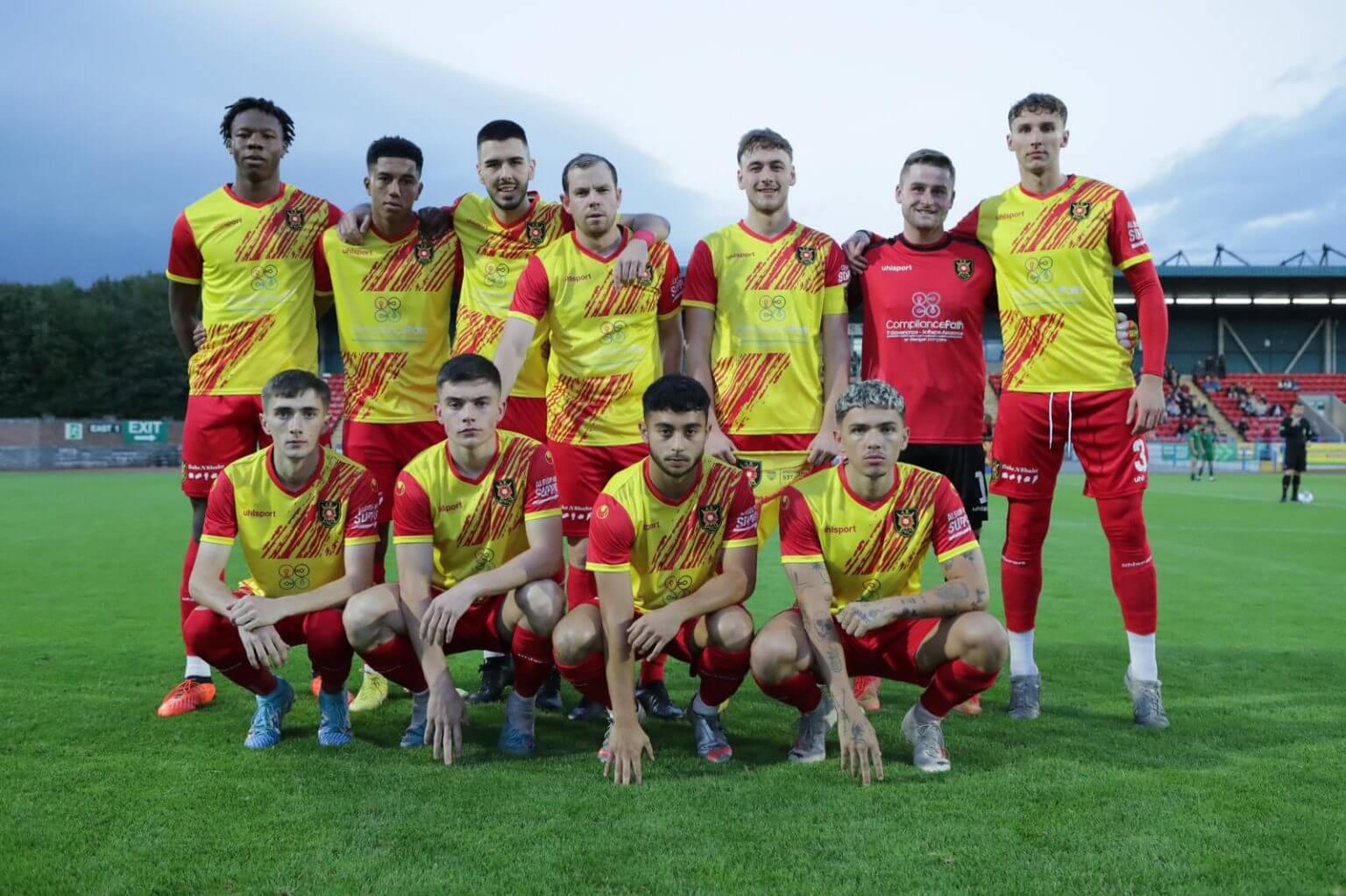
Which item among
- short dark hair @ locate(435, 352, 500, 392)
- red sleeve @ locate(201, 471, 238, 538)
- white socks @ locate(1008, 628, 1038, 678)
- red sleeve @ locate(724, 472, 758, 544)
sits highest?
short dark hair @ locate(435, 352, 500, 392)

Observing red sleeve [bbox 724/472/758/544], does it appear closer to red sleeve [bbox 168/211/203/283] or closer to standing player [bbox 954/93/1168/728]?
standing player [bbox 954/93/1168/728]

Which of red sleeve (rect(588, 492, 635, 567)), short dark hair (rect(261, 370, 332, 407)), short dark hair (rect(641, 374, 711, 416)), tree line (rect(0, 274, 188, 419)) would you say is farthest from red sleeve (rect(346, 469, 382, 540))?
tree line (rect(0, 274, 188, 419))

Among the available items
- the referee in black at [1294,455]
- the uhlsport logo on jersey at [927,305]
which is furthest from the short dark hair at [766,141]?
the referee in black at [1294,455]

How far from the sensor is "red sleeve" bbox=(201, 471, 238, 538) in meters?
3.80

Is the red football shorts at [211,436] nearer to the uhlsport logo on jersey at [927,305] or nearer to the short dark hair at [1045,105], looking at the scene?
the uhlsport logo on jersey at [927,305]

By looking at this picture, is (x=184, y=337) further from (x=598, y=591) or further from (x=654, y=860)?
(x=654, y=860)

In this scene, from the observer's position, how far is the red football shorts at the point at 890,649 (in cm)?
355

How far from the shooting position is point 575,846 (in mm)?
2609

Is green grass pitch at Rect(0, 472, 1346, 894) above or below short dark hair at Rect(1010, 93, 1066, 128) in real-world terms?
below

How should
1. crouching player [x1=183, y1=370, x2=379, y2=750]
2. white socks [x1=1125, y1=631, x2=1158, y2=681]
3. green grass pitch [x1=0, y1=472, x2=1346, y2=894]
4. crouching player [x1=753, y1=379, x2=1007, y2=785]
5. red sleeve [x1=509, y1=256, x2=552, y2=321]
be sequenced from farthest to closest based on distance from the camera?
red sleeve [x1=509, y1=256, x2=552, y2=321] < white socks [x1=1125, y1=631, x2=1158, y2=681] < crouching player [x1=183, y1=370, x2=379, y2=750] < crouching player [x1=753, y1=379, x2=1007, y2=785] < green grass pitch [x1=0, y1=472, x2=1346, y2=894]

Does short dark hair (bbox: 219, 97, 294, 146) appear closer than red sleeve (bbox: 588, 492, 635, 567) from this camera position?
No

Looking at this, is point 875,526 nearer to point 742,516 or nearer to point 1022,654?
point 742,516

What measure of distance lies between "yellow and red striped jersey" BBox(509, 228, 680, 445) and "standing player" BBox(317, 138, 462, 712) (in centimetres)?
54

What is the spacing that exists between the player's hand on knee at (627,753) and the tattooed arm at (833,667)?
651mm
